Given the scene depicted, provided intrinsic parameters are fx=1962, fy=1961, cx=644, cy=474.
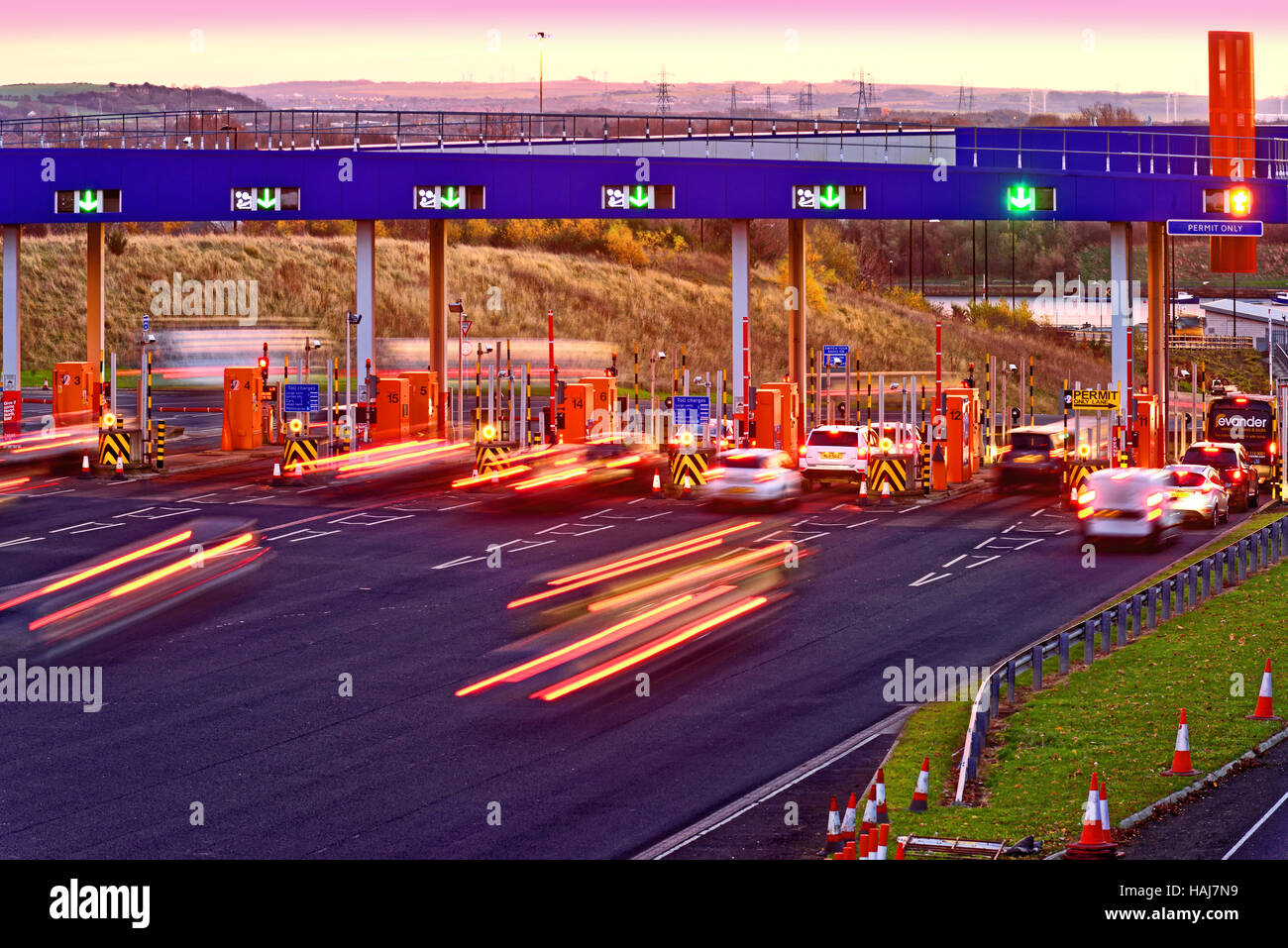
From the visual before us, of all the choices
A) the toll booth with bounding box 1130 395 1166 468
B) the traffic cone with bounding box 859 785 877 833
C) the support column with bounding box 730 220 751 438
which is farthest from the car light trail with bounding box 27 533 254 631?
the toll booth with bounding box 1130 395 1166 468

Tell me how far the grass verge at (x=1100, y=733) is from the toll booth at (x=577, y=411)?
27518mm

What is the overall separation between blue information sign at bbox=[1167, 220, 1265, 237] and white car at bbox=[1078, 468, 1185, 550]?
15.2 m

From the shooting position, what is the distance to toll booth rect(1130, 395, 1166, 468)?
156 ft

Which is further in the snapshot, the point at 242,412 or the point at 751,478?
the point at 242,412

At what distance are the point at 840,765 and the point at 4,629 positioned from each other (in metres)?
12.7

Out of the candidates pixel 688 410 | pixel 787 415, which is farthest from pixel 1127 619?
pixel 787 415

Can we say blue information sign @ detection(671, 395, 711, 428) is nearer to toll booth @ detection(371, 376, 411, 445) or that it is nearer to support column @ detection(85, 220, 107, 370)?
toll booth @ detection(371, 376, 411, 445)

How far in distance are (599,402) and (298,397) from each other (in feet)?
32.3

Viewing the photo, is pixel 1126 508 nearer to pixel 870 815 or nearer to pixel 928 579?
pixel 928 579

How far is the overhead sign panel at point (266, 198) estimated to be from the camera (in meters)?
51.4

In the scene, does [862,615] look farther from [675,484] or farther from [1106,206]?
[1106,206]

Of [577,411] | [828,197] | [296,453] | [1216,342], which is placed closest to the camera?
[296,453]

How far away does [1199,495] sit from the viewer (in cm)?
3816
